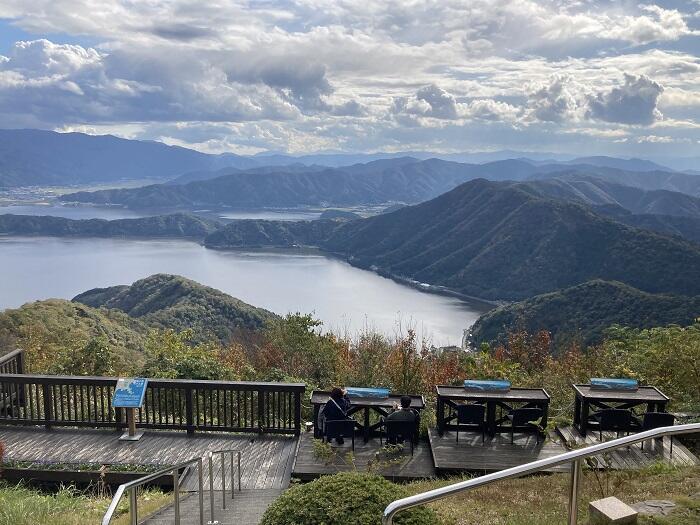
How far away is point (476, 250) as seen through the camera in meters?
138

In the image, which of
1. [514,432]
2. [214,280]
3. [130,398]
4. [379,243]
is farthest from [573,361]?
[379,243]

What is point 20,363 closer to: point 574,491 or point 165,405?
point 165,405

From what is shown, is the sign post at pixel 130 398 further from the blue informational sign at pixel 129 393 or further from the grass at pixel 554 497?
the grass at pixel 554 497

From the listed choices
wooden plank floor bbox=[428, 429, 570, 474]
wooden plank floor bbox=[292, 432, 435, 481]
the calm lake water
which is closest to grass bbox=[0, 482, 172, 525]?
wooden plank floor bbox=[292, 432, 435, 481]

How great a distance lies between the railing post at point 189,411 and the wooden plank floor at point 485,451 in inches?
154

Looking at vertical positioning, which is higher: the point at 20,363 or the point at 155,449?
the point at 20,363

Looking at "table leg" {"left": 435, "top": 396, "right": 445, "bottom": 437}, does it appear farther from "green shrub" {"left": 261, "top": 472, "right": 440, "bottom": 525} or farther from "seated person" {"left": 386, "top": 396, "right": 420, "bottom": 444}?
"green shrub" {"left": 261, "top": 472, "right": 440, "bottom": 525}

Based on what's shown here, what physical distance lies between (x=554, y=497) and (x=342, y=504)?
263 cm

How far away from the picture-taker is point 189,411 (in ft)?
31.1

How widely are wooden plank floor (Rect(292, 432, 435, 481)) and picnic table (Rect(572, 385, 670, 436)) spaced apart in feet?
8.46

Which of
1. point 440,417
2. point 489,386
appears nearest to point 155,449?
point 440,417

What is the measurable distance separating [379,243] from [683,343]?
16149 cm

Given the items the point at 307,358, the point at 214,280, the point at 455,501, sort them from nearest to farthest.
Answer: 1. the point at 455,501
2. the point at 307,358
3. the point at 214,280

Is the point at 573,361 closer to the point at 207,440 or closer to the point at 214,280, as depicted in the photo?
the point at 207,440
